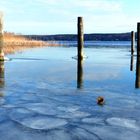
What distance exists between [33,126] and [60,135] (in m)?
0.70

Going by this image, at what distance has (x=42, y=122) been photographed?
6641 millimetres

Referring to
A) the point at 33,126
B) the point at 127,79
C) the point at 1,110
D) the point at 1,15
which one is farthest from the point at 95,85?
the point at 1,15

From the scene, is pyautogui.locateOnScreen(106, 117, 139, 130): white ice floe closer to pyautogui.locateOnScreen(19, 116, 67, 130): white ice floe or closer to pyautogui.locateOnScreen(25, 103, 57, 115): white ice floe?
pyautogui.locateOnScreen(19, 116, 67, 130): white ice floe

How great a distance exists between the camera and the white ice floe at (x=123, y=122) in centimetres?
637

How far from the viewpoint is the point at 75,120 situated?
6.75 m

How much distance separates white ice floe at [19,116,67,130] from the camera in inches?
251

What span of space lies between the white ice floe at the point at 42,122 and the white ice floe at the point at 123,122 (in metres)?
0.84

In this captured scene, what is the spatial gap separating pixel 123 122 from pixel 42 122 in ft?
4.76

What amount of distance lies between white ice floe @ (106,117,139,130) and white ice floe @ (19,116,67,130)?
845 mm

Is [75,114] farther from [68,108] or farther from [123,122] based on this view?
[123,122]

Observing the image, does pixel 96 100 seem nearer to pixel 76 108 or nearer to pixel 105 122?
pixel 76 108

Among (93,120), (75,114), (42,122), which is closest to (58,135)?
(42,122)

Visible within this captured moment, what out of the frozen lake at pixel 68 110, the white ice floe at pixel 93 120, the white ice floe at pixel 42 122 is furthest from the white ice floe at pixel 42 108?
the white ice floe at pixel 93 120

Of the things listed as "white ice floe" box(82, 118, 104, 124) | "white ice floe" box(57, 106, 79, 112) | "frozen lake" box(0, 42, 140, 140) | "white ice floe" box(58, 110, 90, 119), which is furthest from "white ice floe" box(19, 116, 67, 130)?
"white ice floe" box(57, 106, 79, 112)
